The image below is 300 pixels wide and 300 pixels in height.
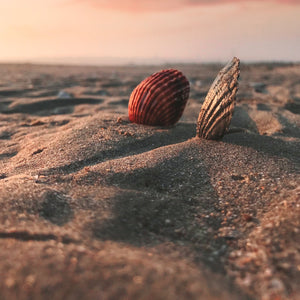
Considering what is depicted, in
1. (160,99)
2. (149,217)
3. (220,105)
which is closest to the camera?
(149,217)

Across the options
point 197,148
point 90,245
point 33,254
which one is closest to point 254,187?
point 197,148

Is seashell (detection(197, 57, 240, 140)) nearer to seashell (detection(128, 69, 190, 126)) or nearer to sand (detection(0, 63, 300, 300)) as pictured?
sand (detection(0, 63, 300, 300))

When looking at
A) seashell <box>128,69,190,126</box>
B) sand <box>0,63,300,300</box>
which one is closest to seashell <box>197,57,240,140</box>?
sand <box>0,63,300,300</box>

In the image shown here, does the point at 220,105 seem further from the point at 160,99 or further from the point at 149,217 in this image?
the point at 149,217

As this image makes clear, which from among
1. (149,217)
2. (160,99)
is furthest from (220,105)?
(149,217)

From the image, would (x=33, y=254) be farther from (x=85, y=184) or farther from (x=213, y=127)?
(x=213, y=127)

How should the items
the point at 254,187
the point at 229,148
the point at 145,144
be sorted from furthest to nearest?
the point at 145,144 < the point at 229,148 < the point at 254,187
